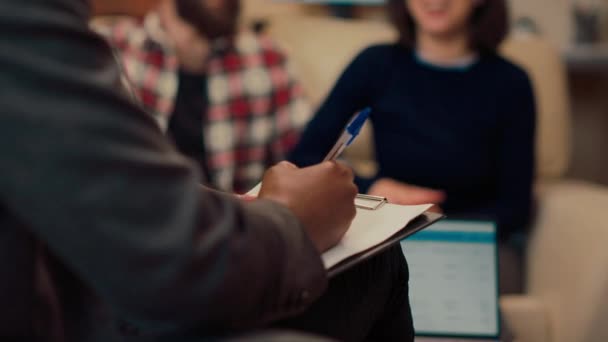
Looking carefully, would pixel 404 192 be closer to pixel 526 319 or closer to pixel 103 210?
pixel 526 319

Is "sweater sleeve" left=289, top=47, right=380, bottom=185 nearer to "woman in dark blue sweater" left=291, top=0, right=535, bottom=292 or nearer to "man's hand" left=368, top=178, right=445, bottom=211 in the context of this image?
"woman in dark blue sweater" left=291, top=0, right=535, bottom=292

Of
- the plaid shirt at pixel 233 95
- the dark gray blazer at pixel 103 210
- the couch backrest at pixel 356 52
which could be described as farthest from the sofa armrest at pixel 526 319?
the dark gray blazer at pixel 103 210

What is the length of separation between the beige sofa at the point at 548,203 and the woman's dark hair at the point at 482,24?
23 centimetres

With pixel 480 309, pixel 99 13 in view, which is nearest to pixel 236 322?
pixel 480 309

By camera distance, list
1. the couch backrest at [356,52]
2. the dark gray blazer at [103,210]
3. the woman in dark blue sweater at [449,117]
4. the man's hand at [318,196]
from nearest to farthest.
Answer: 1. the dark gray blazer at [103,210]
2. the man's hand at [318,196]
3. the woman in dark blue sweater at [449,117]
4. the couch backrest at [356,52]

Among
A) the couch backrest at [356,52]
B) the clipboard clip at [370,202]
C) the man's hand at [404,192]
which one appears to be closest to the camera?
the clipboard clip at [370,202]

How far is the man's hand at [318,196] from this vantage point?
0.70 metres

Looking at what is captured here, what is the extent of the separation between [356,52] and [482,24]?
0.39m

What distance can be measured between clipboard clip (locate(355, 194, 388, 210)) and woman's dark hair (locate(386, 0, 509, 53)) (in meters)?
0.90

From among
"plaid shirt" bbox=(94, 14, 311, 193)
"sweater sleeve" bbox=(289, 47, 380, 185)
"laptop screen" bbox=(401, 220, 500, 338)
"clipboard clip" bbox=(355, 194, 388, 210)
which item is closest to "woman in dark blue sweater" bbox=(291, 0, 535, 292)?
"sweater sleeve" bbox=(289, 47, 380, 185)

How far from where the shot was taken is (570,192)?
1.69 metres

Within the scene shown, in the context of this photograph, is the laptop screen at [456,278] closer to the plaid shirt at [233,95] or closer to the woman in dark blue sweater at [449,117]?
the woman in dark blue sweater at [449,117]

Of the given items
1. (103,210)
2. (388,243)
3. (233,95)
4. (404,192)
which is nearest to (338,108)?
(404,192)

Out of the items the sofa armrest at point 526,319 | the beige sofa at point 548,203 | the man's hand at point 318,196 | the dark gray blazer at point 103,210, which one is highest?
the dark gray blazer at point 103,210
